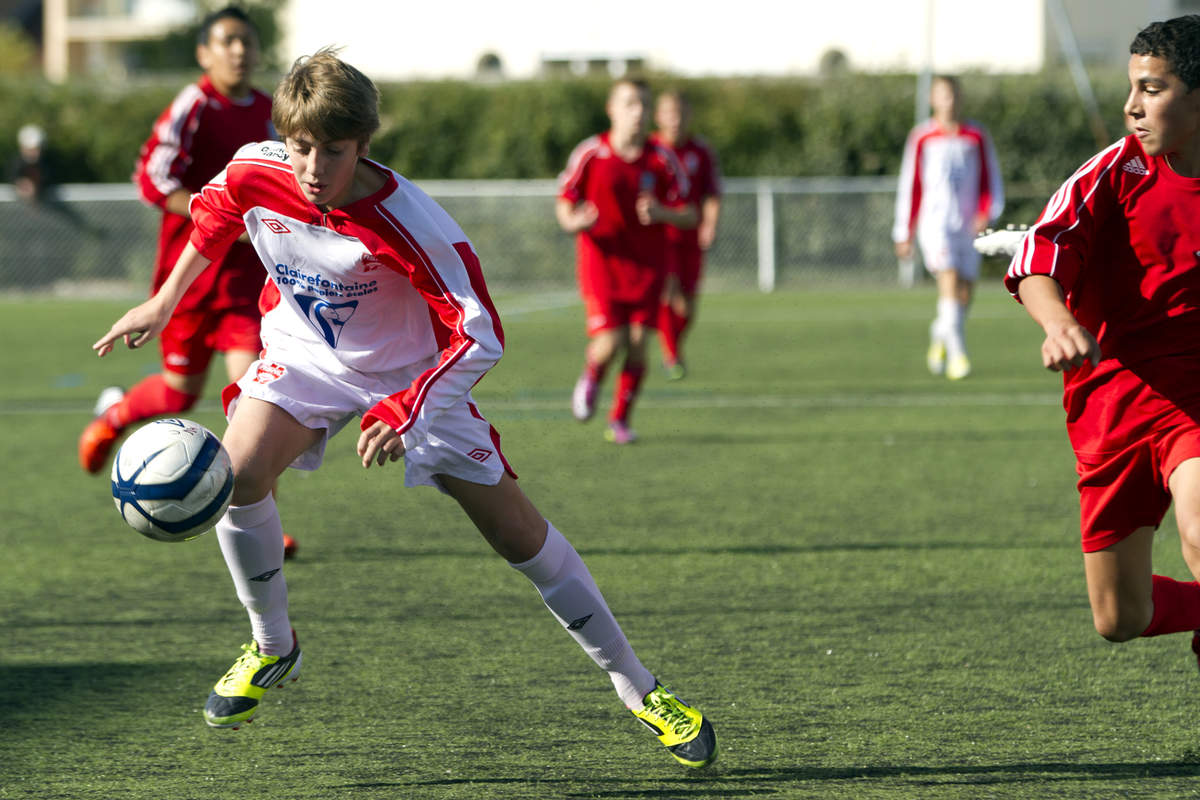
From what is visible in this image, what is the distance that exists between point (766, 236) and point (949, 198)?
10707 mm

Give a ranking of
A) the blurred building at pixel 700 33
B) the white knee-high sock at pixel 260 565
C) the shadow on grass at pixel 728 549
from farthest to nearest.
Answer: the blurred building at pixel 700 33 < the shadow on grass at pixel 728 549 < the white knee-high sock at pixel 260 565

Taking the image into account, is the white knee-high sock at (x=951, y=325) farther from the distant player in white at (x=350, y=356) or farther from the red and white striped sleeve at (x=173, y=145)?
the distant player in white at (x=350, y=356)

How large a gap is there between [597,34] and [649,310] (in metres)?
27.9

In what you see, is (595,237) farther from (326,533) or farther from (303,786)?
(303,786)

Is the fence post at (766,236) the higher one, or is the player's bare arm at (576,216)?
the player's bare arm at (576,216)

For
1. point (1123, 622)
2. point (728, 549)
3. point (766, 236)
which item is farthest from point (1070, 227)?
point (766, 236)

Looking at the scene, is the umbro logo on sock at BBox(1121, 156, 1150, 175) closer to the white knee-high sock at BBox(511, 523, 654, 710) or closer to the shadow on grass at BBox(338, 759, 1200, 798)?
the shadow on grass at BBox(338, 759, 1200, 798)

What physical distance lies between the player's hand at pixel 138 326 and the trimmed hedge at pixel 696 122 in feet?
68.7

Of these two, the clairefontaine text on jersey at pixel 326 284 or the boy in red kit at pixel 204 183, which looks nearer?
the clairefontaine text on jersey at pixel 326 284

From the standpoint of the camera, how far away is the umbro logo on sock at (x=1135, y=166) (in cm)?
347

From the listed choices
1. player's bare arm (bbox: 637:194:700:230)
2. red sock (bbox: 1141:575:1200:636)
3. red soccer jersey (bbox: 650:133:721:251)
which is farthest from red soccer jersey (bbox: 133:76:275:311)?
red soccer jersey (bbox: 650:133:721:251)

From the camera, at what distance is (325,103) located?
10.8 feet

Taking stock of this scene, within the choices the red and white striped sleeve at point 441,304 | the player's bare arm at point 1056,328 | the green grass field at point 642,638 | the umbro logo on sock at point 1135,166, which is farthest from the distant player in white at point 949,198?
the red and white striped sleeve at point 441,304

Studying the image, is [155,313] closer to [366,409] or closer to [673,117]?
[366,409]
